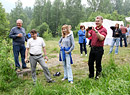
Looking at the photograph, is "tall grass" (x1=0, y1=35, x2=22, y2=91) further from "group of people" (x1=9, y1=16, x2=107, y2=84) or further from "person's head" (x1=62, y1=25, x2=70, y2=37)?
"person's head" (x1=62, y1=25, x2=70, y2=37)

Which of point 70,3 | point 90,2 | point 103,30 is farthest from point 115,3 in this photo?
point 103,30

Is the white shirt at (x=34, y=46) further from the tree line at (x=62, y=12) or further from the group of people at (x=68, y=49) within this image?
the tree line at (x=62, y=12)

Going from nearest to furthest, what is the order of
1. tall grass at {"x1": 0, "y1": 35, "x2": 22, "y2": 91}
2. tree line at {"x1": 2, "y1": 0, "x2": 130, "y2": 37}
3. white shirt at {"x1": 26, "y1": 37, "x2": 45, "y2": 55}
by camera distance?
white shirt at {"x1": 26, "y1": 37, "x2": 45, "y2": 55} → tall grass at {"x1": 0, "y1": 35, "x2": 22, "y2": 91} → tree line at {"x1": 2, "y1": 0, "x2": 130, "y2": 37}

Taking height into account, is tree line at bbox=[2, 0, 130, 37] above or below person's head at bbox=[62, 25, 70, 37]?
above

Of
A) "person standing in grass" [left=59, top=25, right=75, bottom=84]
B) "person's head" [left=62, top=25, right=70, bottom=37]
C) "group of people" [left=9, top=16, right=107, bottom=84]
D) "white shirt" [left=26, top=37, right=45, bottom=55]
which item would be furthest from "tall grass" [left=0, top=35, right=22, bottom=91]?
"person's head" [left=62, top=25, right=70, bottom=37]

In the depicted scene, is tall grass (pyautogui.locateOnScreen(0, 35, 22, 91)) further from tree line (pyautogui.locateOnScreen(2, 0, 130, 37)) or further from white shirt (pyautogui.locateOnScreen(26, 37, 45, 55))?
tree line (pyautogui.locateOnScreen(2, 0, 130, 37))

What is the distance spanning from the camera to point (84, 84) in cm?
339

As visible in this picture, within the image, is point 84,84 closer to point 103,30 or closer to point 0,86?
point 103,30

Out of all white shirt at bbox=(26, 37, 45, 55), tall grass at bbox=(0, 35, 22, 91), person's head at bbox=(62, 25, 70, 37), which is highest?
person's head at bbox=(62, 25, 70, 37)

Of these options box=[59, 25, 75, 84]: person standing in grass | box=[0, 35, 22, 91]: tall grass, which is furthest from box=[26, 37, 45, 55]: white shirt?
box=[0, 35, 22, 91]: tall grass

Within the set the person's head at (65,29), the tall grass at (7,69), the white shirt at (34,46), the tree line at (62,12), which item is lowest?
the tall grass at (7,69)

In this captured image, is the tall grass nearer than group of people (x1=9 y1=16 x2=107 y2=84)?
No

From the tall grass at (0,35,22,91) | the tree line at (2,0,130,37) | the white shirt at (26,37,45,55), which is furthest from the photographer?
the tree line at (2,0,130,37)

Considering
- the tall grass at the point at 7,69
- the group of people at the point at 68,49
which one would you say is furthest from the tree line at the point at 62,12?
the group of people at the point at 68,49
